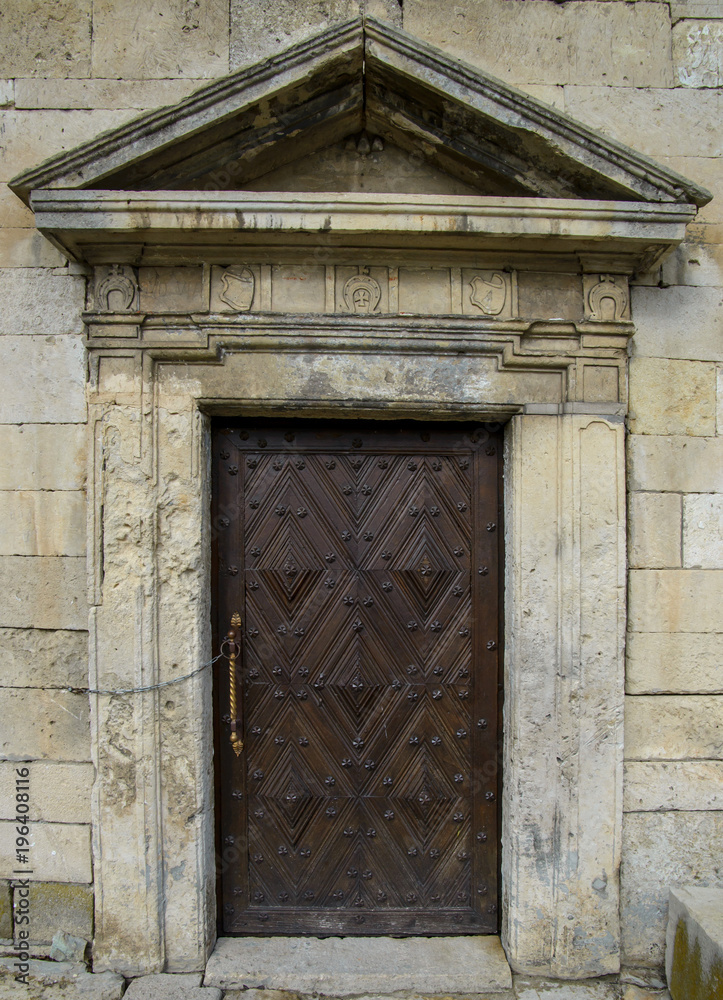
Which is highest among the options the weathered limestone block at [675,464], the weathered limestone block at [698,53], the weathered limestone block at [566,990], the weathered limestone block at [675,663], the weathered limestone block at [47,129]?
the weathered limestone block at [698,53]

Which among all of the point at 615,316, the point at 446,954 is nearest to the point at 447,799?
the point at 446,954

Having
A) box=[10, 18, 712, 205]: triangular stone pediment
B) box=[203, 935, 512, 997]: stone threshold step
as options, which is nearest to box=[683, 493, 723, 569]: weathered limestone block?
box=[10, 18, 712, 205]: triangular stone pediment

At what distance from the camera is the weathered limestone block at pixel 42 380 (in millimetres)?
2623

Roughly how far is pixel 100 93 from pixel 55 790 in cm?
311

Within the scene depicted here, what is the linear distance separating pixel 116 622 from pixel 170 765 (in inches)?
26.3

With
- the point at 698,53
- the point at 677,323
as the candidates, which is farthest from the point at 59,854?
the point at 698,53

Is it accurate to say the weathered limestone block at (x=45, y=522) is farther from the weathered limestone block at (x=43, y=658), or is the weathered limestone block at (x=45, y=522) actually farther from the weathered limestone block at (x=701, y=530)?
the weathered limestone block at (x=701, y=530)

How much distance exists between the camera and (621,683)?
8.50 ft

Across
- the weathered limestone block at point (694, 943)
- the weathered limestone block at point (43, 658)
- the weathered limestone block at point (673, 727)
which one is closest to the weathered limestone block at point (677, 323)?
Result: the weathered limestone block at point (673, 727)

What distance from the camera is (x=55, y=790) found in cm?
265

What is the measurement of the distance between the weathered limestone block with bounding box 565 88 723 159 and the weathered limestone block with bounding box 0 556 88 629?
3.05 meters

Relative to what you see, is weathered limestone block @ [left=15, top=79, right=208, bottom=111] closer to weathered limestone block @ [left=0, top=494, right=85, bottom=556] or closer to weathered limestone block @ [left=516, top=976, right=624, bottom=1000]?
weathered limestone block @ [left=0, top=494, right=85, bottom=556]

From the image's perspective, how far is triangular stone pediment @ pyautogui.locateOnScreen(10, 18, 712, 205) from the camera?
7.70ft

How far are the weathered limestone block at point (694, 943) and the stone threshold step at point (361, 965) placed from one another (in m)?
0.70
